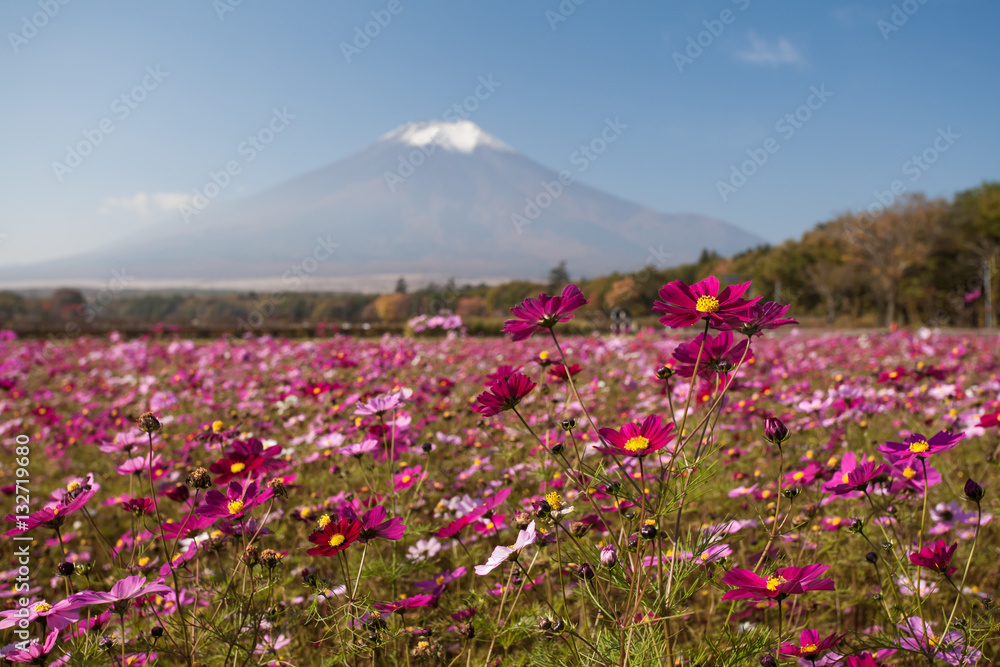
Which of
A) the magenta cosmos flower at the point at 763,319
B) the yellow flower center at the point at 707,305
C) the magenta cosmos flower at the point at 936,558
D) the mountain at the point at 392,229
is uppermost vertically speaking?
the mountain at the point at 392,229

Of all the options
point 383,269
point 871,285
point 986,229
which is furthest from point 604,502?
point 383,269

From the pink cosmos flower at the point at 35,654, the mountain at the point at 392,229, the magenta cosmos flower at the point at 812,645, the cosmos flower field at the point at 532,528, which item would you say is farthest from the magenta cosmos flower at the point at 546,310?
the mountain at the point at 392,229

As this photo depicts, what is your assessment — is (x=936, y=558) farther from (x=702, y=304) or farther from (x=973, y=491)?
(x=702, y=304)

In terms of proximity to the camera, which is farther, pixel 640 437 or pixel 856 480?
pixel 856 480

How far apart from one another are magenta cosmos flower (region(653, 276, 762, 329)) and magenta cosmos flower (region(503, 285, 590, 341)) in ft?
0.48

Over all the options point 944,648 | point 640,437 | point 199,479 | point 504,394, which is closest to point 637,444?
point 640,437

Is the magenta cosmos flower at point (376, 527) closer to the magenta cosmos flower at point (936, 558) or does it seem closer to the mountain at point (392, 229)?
the magenta cosmos flower at point (936, 558)

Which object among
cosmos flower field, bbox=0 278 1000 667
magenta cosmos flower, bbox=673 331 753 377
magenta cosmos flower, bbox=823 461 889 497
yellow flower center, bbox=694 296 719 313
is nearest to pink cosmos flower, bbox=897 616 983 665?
cosmos flower field, bbox=0 278 1000 667

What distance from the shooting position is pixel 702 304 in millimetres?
854

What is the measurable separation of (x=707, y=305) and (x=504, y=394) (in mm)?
362

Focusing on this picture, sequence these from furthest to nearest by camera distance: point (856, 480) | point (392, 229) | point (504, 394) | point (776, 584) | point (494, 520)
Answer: point (392, 229), point (494, 520), point (856, 480), point (504, 394), point (776, 584)

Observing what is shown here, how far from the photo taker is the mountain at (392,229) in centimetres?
14725

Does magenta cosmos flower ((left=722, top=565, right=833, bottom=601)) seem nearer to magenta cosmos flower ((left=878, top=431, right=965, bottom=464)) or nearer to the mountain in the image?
magenta cosmos flower ((left=878, top=431, right=965, bottom=464))

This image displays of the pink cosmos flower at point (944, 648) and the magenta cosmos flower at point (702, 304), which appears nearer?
the magenta cosmos flower at point (702, 304)
